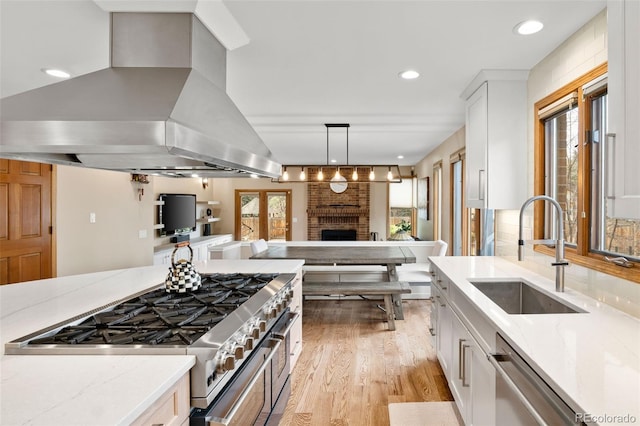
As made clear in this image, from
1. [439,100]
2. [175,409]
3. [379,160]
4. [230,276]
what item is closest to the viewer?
[175,409]

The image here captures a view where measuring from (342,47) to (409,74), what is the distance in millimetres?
721

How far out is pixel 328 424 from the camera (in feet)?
7.43

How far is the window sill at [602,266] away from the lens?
1.63 meters

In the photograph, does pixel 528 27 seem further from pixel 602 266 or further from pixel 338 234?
pixel 338 234

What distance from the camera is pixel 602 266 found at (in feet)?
6.04

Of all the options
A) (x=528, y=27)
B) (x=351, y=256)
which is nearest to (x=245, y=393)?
(x=528, y=27)

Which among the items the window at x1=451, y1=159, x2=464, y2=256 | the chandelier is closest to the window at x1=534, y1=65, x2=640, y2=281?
the window at x1=451, y1=159, x2=464, y2=256

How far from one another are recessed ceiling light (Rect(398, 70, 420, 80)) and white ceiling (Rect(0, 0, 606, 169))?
5cm

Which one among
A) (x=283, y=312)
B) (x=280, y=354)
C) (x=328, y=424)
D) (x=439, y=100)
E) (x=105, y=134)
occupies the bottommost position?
(x=328, y=424)

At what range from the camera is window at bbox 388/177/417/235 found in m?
9.22

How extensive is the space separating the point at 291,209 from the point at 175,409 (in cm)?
859

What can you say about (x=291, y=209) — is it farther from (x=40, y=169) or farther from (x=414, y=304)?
(x=40, y=169)

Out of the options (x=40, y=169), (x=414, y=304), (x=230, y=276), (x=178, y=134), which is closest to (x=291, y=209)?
(x=414, y=304)

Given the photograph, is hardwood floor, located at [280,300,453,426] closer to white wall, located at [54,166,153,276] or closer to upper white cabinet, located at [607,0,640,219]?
upper white cabinet, located at [607,0,640,219]
